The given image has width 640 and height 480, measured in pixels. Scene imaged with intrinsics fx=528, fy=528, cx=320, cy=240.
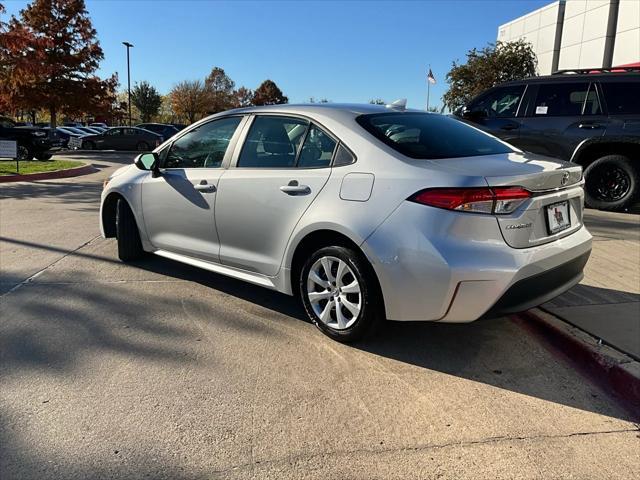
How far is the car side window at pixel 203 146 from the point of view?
4.47 metres

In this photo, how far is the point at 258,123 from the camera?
14.0 ft

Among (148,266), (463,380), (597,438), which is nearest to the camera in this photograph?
(597,438)

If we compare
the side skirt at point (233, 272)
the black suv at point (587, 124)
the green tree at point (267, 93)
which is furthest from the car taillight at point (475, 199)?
the green tree at point (267, 93)

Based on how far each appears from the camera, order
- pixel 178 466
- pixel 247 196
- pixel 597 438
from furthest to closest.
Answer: pixel 247 196 → pixel 597 438 → pixel 178 466

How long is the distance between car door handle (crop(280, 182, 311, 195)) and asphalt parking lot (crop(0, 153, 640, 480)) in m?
1.05

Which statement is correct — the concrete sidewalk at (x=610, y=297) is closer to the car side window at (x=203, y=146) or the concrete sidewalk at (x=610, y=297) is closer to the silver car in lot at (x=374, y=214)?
the silver car in lot at (x=374, y=214)

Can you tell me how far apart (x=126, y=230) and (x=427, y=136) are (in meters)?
3.27

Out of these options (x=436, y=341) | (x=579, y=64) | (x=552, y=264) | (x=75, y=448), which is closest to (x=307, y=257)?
(x=436, y=341)

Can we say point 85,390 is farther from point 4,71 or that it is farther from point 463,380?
point 4,71

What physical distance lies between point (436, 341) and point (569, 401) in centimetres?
99

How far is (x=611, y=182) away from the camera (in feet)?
27.2

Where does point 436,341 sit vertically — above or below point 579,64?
below

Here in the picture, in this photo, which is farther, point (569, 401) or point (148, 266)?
point (148, 266)

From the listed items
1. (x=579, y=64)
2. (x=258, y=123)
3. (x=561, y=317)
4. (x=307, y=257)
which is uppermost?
(x=579, y=64)
